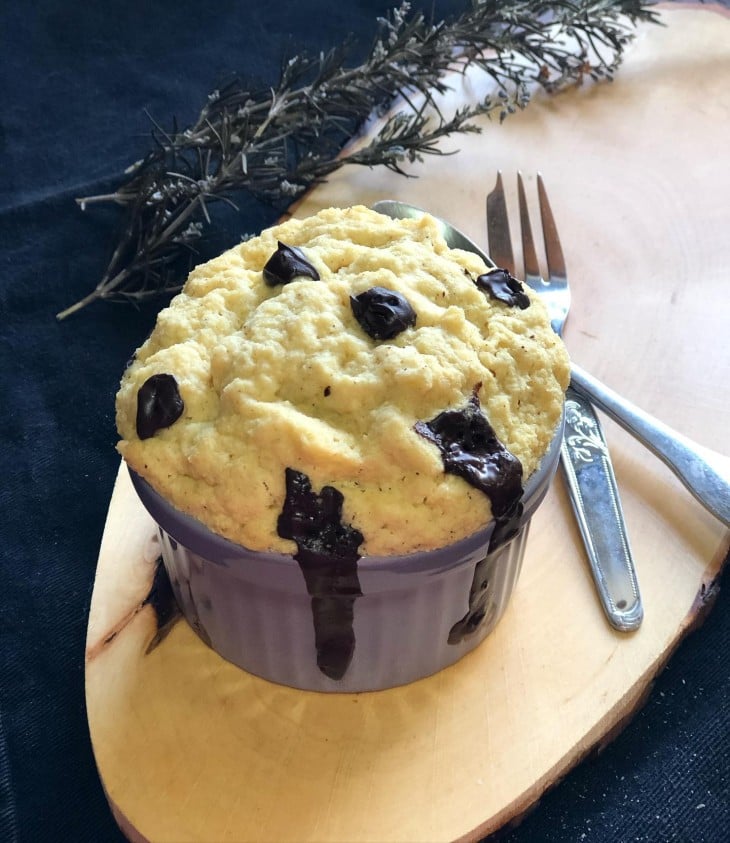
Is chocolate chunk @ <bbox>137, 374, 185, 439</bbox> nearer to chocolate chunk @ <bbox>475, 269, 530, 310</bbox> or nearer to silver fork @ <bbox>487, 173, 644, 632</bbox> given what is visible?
chocolate chunk @ <bbox>475, 269, 530, 310</bbox>

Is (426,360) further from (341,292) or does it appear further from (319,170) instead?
(319,170)

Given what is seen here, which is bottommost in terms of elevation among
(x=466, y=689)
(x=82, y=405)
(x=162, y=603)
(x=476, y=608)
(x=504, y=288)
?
(x=82, y=405)

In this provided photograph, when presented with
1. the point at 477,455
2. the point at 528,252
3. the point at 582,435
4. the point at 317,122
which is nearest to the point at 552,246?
the point at 528,252

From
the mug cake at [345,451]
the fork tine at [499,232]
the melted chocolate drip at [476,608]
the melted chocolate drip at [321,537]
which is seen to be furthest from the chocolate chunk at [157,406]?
the fork tine at [499,232]

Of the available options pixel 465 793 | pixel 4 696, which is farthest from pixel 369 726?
pixel 4 696

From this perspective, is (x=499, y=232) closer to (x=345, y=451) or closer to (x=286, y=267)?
(x=286, y=267)

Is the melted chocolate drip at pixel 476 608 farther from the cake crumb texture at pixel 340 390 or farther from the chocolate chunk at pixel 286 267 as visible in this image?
the chocolate chunk at pixel 286 267
